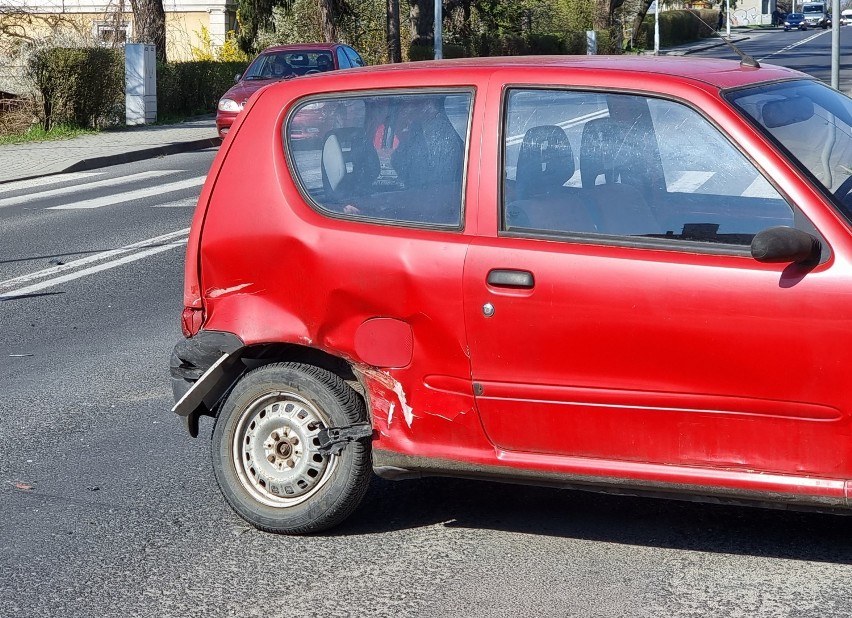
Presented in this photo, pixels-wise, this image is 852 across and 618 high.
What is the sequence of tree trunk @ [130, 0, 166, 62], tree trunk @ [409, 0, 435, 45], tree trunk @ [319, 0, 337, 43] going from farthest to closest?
tree trunk @ [409, 0, 435, 45] → tree trunk @ [319, 0, 337, 43] → tree trunk @ [130, 0, 166, 62]

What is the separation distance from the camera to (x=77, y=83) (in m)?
24.6

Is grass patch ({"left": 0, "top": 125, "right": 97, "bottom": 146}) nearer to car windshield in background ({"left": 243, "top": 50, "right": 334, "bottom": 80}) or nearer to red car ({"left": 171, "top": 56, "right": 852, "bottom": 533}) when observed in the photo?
car windshield in background ({"left": 243, "top": 50, "right": 334, "bottom": 80})

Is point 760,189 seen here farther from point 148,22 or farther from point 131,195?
point 148,22

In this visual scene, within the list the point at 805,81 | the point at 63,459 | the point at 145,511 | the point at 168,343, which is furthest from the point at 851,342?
the point at 168,343

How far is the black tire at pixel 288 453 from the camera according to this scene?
4.61 meters

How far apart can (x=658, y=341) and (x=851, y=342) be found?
0.57 metres

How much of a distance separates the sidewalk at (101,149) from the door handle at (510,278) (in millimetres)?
15242

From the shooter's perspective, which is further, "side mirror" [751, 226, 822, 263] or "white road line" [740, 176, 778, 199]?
"white road line" [740, 176, 778, 199]

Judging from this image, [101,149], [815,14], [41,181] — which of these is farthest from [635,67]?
[815,14]

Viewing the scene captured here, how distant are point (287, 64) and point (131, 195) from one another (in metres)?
7.57

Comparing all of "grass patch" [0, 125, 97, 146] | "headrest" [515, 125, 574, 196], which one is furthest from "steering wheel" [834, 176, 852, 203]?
"grass patch" [0, 125, 97, 146]

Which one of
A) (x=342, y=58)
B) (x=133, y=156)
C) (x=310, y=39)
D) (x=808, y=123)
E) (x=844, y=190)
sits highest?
(x=310, y=39)

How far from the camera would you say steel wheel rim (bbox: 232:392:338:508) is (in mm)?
4664

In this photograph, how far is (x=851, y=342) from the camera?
3834mm
